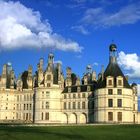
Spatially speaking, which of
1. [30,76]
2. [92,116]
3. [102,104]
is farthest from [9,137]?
[30,76]

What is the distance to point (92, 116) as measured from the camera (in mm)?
90938

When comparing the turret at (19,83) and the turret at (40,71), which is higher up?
the turret at (40,71)

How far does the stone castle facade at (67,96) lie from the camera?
83250mm

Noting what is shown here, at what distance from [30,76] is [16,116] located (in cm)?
1238

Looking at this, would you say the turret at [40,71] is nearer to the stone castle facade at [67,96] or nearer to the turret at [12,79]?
the stone castle facade at [67,96]

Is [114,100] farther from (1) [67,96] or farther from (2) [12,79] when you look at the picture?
(2) [12,79]

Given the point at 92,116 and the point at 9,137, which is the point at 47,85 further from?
the point at 9,137

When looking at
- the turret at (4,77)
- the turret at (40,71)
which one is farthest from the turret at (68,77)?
the turret at (4,77)

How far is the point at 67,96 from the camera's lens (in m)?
96.8

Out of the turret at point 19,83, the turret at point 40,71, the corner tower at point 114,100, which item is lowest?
the corner tower at point 114,100

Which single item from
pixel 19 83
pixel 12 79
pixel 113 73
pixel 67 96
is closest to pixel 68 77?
pixel 67 96

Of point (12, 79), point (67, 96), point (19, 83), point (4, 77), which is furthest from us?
point (12, 79)

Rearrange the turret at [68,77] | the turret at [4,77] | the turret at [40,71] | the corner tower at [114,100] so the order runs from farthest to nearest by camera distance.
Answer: the turret at [4,77]
the turret at [68,77]
the turret at [40,71]
the corner tower at [114,100]

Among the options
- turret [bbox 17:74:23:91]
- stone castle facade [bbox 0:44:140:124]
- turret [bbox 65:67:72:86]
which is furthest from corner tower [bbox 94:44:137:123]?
turret [bbox 17:74:23:91]
